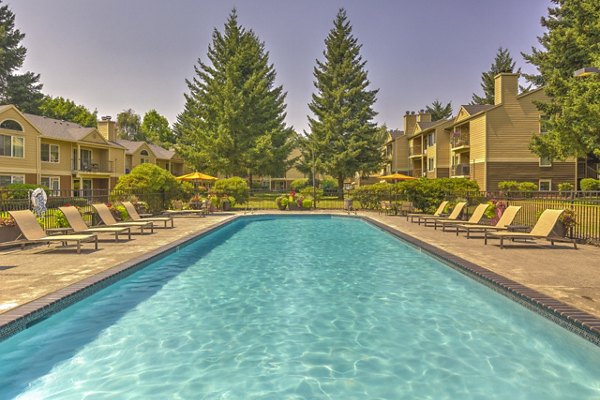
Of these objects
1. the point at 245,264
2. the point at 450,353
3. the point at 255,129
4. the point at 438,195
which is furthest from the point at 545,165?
the point at 450,353

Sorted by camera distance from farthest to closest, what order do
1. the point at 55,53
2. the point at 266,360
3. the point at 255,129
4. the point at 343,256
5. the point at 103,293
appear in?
the point at 255,129 < the point at 55,53 < the point at 343,256 < the point at 103,293 < the point at 266,360

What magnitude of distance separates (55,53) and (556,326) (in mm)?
25823

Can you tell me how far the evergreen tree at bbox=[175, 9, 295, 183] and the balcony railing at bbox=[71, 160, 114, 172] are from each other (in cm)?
818

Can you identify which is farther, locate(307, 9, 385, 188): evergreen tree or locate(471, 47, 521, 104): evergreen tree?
locate(471, 47, 521, 104): evergreen tree

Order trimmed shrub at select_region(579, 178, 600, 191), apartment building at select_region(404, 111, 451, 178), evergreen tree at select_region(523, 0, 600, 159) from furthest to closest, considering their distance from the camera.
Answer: apartment building at select_region(404, 111, 451, 178) → trimmed shrub at select_region(579, 178, 600, 191) → evergreen tree at select_region(523, 0, 600, 159)

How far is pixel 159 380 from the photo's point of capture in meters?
4.64

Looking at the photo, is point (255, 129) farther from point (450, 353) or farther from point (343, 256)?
point (450, 353)

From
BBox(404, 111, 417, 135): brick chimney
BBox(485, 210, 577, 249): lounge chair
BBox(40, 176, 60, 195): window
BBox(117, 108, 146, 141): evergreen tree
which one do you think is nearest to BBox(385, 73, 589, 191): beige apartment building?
BBox(404, 111, 417, 135): brick chimney

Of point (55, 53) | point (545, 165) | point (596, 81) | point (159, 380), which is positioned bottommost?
point (159, 380)

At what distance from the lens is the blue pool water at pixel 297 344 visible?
14.7 feet

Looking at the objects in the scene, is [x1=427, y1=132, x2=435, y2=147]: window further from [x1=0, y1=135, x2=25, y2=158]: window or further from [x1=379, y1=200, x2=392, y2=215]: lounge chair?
[x1=0, y1=135, x2=25, y2=158]: window

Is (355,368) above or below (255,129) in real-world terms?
below

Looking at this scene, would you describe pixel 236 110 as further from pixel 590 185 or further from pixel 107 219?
pixel 590 185

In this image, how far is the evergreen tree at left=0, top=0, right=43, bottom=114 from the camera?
2028 inches
